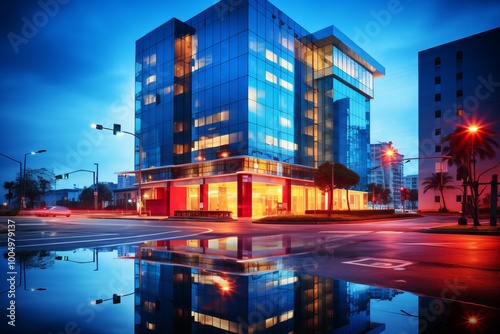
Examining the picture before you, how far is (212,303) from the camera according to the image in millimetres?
5227

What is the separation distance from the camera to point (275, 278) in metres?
7.05

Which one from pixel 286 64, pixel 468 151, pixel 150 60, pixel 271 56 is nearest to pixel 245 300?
pixel 468 151

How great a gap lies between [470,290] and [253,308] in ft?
14.1

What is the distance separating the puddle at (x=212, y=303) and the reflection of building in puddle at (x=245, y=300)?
1 centimetres

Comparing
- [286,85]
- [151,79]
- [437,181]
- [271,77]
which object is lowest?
[437,181]

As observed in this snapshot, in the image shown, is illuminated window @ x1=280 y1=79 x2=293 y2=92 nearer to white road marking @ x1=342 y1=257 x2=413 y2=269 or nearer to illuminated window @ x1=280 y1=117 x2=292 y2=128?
illuminated window @ x1=280 y1=117 x2=292 y2=128

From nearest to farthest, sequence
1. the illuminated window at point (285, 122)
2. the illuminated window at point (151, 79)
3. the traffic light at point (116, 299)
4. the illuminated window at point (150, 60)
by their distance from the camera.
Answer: the traffic light at point (116, 299) < the illuminated window at point (285, 122) < the illuminated window at point (151, 79) < the illuminated window at point (150, 60)

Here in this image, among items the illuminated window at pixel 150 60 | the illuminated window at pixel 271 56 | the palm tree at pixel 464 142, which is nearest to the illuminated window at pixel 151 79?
the illuminated window at pixel 150 60

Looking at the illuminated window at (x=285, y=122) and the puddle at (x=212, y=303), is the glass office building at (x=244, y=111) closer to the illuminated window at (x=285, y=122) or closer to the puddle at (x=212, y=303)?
the illuminated window at (x=285, y=122)

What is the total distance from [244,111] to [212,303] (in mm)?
40637

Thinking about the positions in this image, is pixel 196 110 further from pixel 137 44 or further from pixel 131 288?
pixel 131 288

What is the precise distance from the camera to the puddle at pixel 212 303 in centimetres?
431

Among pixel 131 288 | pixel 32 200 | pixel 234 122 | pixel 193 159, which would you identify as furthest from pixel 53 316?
pixel 32 200

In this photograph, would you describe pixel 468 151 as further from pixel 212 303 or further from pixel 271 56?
pixel 271 56
